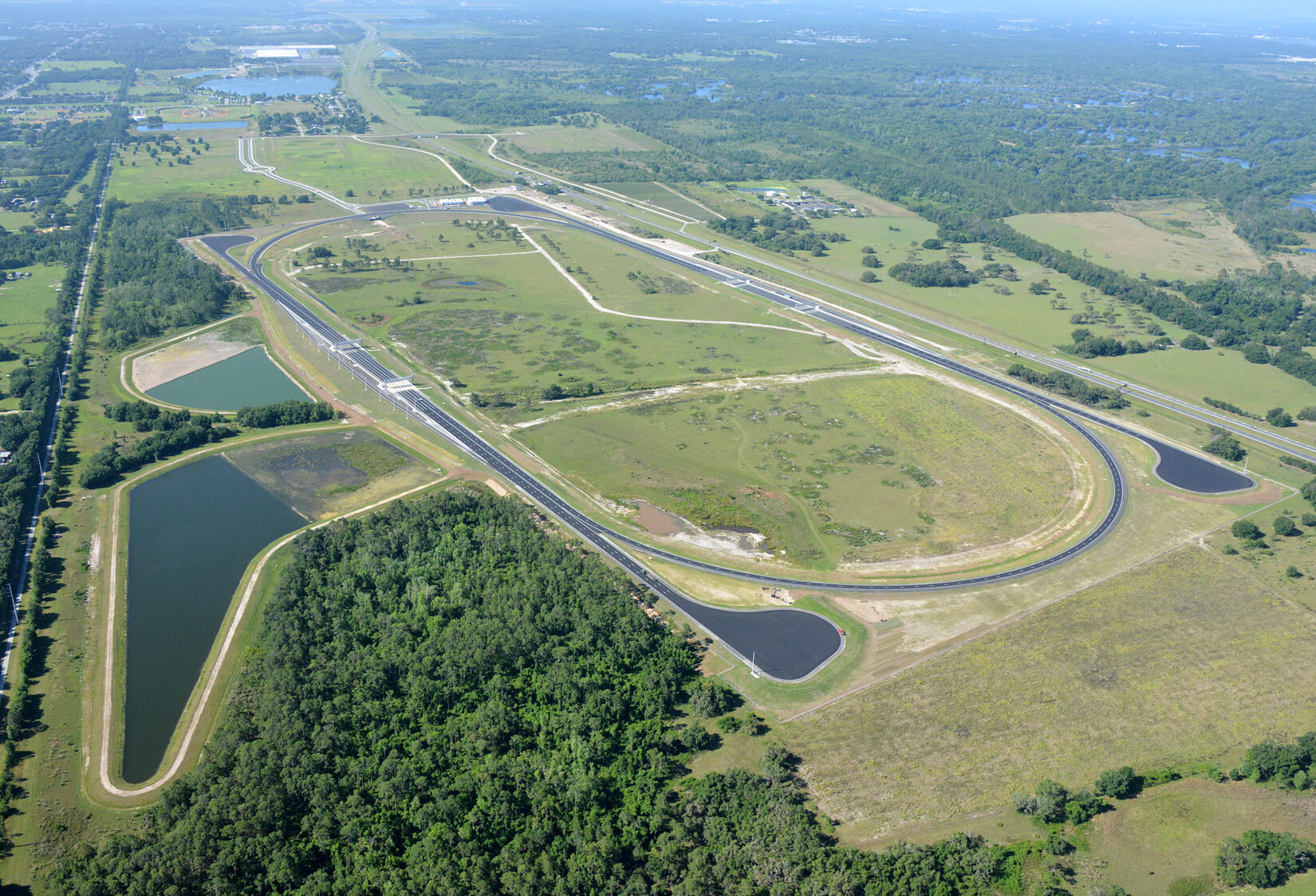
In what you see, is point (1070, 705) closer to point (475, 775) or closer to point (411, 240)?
point (475, 775)

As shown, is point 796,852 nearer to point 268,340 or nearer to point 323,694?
point 323,694

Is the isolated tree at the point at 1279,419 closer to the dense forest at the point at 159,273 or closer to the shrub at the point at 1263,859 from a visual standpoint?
the shrub at the point at 1263,859

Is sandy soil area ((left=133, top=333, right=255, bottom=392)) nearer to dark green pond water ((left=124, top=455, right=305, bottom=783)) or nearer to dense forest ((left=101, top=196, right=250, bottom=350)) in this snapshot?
dense forest ((left=101, top=196, right=250, bottom=350))

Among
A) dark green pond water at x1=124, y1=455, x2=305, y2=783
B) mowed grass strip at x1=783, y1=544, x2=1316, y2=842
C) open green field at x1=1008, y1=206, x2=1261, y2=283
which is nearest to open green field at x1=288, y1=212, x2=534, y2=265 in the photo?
dark green pond water at x1=124, y1=455, x2=305, y2=783

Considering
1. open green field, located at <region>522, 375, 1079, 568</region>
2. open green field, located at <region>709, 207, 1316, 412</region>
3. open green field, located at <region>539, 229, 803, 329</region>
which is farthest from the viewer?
open green field, located at <region>539, 229, 803, 329</region>

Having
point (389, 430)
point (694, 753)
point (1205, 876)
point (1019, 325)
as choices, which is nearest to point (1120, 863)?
point (1205, 876)

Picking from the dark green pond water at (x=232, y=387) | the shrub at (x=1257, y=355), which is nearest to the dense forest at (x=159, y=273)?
the dark green pond water at (x=232, y=387)
